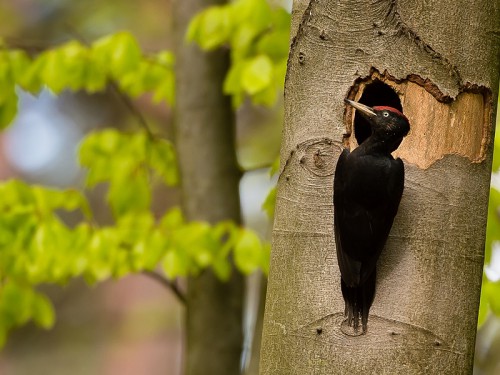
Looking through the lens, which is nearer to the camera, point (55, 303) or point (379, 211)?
point (379, 211)

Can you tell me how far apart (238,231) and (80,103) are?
156 inches

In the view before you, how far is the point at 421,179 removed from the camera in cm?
134

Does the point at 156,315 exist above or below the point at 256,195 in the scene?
below

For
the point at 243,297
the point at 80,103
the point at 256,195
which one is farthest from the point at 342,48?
the point at 80,103

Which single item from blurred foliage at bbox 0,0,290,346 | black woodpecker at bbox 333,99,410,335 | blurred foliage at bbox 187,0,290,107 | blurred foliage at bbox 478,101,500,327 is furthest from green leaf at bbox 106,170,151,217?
black woodpecker at bbox 333,99,410,335

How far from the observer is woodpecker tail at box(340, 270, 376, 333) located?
1.30 meters

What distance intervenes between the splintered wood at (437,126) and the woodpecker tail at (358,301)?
25 cm

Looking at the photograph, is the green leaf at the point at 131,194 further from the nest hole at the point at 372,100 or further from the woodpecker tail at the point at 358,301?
the woodpecker tail at the point at 358,301

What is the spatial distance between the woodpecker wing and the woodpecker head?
0.16ft

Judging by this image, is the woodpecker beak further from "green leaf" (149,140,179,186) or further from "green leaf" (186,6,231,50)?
"green leaf" (149,140,179,186)

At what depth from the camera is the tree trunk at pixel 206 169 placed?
300cm

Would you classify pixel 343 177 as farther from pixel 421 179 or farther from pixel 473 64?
pixel 473 64

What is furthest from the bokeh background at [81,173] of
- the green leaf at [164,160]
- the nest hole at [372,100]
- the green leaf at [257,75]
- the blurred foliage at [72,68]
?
the nest hole at [372,100]

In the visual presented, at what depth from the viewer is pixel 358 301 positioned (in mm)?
1306
